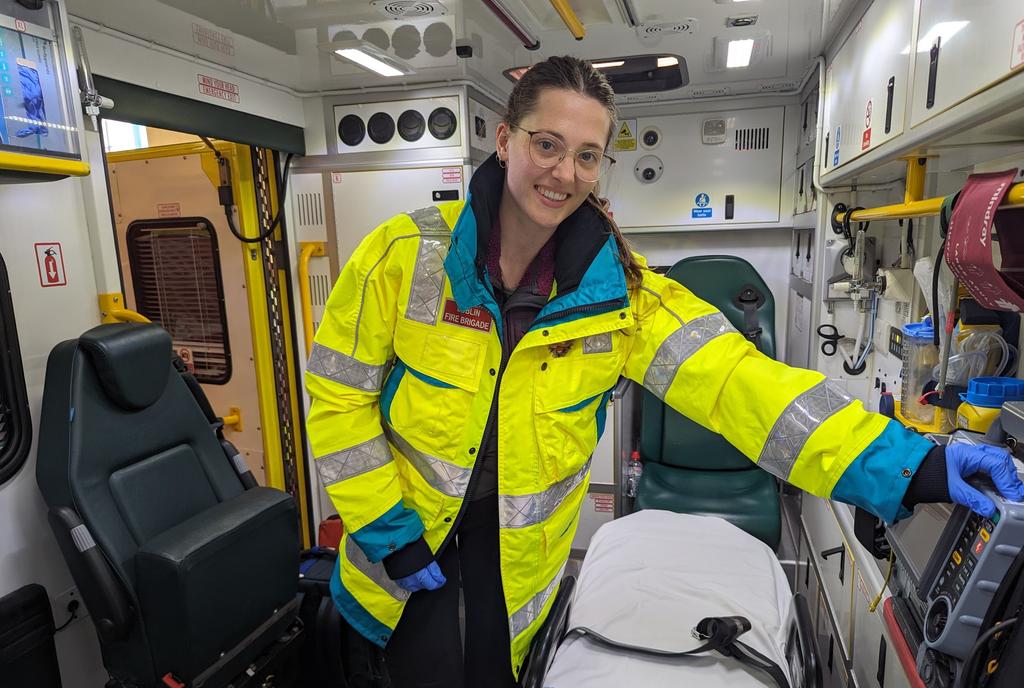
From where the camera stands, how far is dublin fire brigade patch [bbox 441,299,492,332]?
1575 millimetres

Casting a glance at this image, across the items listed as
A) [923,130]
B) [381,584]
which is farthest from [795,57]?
[381,584]

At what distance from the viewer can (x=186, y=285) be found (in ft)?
12.5

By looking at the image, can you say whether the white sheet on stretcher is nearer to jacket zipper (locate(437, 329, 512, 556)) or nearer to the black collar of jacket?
jacket zipper (locate(437, 329, 512, 556))

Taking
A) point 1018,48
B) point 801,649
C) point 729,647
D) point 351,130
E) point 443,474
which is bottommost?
point 801,649

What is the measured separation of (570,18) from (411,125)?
4.40ft

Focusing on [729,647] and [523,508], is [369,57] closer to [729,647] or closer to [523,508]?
[523,508]

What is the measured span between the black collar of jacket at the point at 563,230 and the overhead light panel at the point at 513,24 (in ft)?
3.04

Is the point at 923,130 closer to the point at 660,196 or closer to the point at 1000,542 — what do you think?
the point at 1000,542

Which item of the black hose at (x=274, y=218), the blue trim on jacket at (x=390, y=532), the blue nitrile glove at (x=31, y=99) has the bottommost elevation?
the blue trim on jacket at (x=390, y=532)

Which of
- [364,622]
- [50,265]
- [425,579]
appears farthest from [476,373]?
[50,265]

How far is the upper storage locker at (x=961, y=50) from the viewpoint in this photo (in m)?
1.11

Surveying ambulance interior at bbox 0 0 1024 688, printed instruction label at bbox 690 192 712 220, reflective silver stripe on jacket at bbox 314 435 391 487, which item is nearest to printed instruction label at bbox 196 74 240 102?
ambulance interior at bbox 0 0 1024 688

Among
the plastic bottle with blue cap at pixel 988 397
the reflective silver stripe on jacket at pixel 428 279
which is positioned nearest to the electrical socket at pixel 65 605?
the reflective silver stripe on jacket at pixel 428 279

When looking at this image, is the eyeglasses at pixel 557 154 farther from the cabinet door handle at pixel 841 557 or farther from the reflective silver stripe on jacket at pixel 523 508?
the cabinet door handle at pixel 841 557
